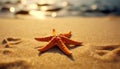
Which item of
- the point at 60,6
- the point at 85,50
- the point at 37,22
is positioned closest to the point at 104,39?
the point at 85,50

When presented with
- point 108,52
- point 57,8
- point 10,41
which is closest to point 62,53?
point 108,52

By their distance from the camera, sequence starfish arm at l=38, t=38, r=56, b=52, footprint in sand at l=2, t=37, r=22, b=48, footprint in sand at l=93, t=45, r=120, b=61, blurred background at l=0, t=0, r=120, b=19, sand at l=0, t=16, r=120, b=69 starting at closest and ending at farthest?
1. sand at l=0, t=16, r=120, b=69
2. footprint in sand at l=93, t=45, r=120, b=61
3. starfish arm at l=38, t=38, r=56, b=52
4. footprint in sand at l=2, t=37, r=22, b=48
5. blurred background at l=0, t=0, r=120, b=19

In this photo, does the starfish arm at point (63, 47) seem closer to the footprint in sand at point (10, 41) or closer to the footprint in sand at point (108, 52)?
the footprint in sand at point (108, 52)

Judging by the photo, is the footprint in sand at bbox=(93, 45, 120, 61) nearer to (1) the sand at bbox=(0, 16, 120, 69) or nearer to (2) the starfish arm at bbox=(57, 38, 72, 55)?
(1) the sand at bbox=(0, 16, 120, 69)

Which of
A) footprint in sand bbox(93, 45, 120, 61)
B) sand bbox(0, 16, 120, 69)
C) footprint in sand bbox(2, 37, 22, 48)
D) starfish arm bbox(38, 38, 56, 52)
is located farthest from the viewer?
footprint in sand bbox(2, 37, 22, 48)

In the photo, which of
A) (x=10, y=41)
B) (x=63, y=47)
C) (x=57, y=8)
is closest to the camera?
(x=63, y=47)

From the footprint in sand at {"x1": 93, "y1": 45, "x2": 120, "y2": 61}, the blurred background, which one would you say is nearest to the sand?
the footprint in sand at {"x1": 93, "y1": 45, "x2": 120, "y2": 61}

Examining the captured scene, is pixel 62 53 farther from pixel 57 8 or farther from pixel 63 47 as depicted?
pixel 57 8
